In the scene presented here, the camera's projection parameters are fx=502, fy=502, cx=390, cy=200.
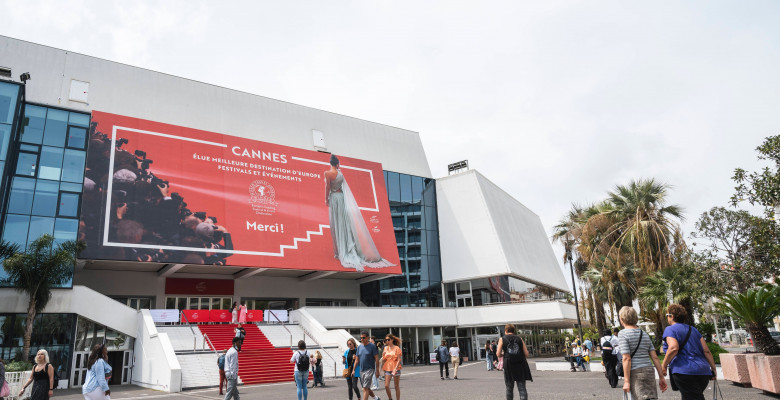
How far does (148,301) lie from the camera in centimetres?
3136

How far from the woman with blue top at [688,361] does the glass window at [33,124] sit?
2932 centimetres

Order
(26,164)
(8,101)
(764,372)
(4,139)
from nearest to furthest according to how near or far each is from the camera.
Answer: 1. (764,372)
2. (4,139)
3. (8,101)
4. (26,164)

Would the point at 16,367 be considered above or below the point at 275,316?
below

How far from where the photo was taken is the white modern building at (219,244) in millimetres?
23797

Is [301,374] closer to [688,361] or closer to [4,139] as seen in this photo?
[688,361]

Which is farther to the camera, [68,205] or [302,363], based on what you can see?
[68,205]

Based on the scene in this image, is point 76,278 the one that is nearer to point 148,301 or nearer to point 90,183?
point 148,301

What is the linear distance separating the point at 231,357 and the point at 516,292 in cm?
3203

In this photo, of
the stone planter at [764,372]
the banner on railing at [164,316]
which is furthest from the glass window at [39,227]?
the stone planter at [764,372]

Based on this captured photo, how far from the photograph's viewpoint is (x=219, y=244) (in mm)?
28859

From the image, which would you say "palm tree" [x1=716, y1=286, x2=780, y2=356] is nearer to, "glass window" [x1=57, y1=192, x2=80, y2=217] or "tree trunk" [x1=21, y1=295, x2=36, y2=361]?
"tree trunk" [x1=21, y1=295, x2=36, y2=361]

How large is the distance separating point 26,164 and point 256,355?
1485 cm

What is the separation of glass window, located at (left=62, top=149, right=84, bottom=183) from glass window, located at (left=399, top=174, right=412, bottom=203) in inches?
878

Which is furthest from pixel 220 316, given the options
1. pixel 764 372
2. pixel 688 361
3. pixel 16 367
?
pixel 688 361
